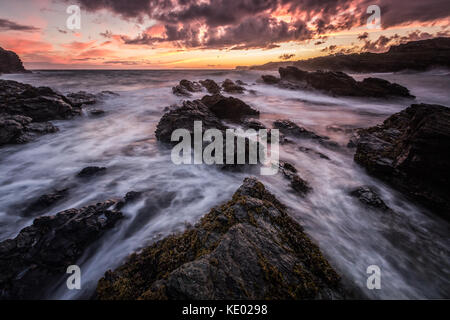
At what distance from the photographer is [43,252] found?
3783 millimetres

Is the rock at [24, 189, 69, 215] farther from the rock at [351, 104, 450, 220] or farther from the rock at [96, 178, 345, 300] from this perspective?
the rock at [351, 104, 450, 220]

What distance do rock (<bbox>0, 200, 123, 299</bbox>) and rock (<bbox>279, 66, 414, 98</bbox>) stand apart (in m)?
32.1

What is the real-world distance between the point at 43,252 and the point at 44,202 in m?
2.85

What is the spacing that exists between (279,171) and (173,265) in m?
5.35

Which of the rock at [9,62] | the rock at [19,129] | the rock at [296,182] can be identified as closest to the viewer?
the rock at [296,182]

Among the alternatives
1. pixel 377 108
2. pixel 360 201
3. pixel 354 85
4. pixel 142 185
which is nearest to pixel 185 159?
pixel 142 185

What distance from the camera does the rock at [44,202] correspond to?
5.69 m

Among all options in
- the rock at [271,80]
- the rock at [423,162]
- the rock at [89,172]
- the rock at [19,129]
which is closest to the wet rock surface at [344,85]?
the rock at [271,80]

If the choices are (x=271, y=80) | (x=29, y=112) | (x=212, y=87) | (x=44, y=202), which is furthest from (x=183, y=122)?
(x=271, y=80)

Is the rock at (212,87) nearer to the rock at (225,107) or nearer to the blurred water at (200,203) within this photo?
the rock at (225,107)

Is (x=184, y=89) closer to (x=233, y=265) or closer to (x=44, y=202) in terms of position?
(x=44, y=202)

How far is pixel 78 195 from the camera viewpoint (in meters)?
6.37

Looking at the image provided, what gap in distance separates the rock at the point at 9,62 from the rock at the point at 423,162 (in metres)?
115

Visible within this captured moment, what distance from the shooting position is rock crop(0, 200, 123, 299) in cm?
350
